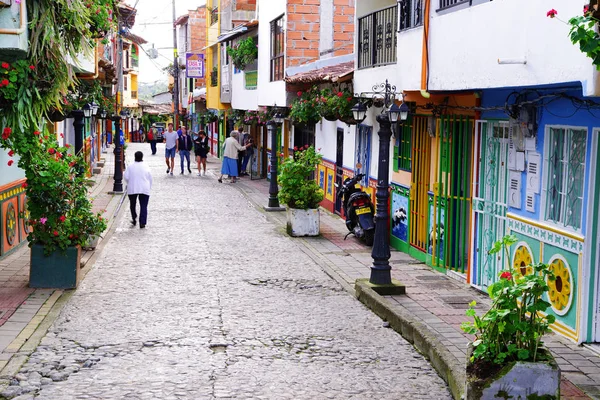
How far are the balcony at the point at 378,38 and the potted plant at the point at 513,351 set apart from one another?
26.9ft

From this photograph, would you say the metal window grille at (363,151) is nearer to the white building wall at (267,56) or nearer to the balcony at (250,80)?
the white building wall at (267,56)

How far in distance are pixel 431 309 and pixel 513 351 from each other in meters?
4.11

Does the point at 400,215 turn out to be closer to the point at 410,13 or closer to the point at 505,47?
the point at 410,13

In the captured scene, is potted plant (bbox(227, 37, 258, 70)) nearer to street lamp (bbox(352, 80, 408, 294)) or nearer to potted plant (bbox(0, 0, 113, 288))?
potted plant (bbox(0, 0, 113, 288))

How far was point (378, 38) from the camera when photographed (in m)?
15.0

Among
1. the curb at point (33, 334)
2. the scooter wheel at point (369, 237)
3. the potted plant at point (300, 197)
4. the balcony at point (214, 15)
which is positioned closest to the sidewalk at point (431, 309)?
the scooter wheel at point (369, 237)

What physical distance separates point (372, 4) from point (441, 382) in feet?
33.8

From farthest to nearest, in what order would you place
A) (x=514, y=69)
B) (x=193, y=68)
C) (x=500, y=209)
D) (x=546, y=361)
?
(x=193, y=68), (x=500, y=209), (x=514, y=69), (x=546, y=361)

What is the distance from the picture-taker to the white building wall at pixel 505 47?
7434 millimetres

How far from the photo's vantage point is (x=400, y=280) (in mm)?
12109

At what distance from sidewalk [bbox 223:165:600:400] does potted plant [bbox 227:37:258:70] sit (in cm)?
1345

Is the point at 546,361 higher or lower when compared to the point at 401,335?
higher

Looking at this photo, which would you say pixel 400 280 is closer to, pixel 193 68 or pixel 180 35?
pixel 193 68

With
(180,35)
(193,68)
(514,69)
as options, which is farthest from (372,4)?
(180,35)
